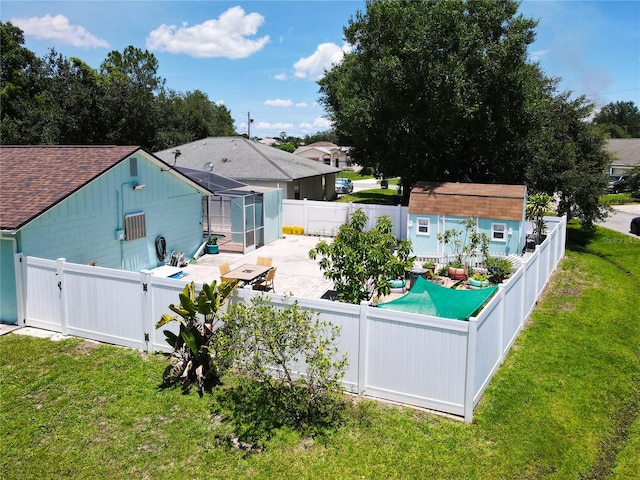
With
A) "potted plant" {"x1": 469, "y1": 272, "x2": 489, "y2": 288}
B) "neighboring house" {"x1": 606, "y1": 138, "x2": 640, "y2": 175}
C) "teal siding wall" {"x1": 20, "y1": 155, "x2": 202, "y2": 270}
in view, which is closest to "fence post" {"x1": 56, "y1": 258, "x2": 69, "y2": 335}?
"teal siding wall" {"x1": 20, "y1": 155, "x2": 202, "y2": 270}

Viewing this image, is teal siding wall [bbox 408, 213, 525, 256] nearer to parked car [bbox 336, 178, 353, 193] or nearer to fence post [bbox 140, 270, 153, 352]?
fence post [bbox 140, 270, 153, 352]

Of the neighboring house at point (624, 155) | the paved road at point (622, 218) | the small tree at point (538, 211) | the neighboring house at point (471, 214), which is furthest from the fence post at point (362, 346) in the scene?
the neighboring house at point (624, 155)

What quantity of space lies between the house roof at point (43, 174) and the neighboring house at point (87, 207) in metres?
0.02

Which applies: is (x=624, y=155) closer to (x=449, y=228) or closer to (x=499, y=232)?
(x=499, y=232)

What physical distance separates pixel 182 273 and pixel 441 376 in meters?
10.5

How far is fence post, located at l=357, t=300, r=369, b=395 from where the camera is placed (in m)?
7.39

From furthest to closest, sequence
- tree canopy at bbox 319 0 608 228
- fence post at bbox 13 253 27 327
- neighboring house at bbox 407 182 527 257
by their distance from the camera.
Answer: tree canopy at bbox 319 0 608 228 → neighboring house at bbox 407 182 527 257 → fence post at bbox 13 253 27 327

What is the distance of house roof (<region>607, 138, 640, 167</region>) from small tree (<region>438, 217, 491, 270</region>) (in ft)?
136

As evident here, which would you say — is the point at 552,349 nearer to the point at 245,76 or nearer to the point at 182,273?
the point at 182,273

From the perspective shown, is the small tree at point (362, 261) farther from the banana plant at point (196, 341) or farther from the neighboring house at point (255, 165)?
the neighboring house at point (255, 165)

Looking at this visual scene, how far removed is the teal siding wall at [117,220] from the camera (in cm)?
1135

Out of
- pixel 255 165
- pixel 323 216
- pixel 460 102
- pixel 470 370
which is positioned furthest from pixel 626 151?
pixel 470 370

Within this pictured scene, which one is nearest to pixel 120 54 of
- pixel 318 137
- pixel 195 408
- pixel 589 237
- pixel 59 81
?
pixel 59 81

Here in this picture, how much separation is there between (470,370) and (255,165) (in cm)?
2306
